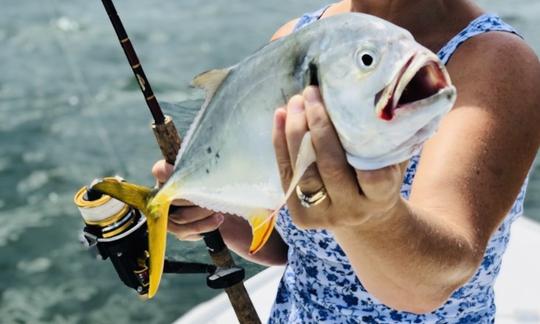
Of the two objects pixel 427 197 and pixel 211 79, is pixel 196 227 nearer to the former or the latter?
pixel 211 79

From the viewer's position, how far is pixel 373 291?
166 centimetres

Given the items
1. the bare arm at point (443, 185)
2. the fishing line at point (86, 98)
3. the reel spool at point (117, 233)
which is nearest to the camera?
the bare arm at point (443, 185)

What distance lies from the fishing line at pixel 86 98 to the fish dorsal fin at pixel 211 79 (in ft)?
19.2

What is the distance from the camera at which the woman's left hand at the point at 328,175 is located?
1.30 m

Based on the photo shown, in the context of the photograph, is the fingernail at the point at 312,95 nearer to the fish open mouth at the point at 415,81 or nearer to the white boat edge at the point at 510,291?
the fish open mouth at the point at 415,81

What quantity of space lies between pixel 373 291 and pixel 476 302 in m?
0.58

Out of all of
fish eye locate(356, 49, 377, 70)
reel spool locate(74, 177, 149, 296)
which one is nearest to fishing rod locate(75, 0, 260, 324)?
reel spool locate(74, 177, 149, 296)

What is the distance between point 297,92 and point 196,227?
102 cm

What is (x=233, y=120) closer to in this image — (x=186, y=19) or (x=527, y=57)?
(x=527, y=57)

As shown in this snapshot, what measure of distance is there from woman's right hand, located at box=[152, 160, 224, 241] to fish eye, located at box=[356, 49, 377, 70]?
106 centimetres

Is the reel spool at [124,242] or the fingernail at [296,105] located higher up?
the fingernail at [296,105]

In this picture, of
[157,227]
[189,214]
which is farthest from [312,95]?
[189,214]

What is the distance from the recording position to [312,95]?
133 centimetres

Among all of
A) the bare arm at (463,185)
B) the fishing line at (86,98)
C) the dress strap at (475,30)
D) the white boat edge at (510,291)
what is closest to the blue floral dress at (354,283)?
the dress strap at (475,30)
